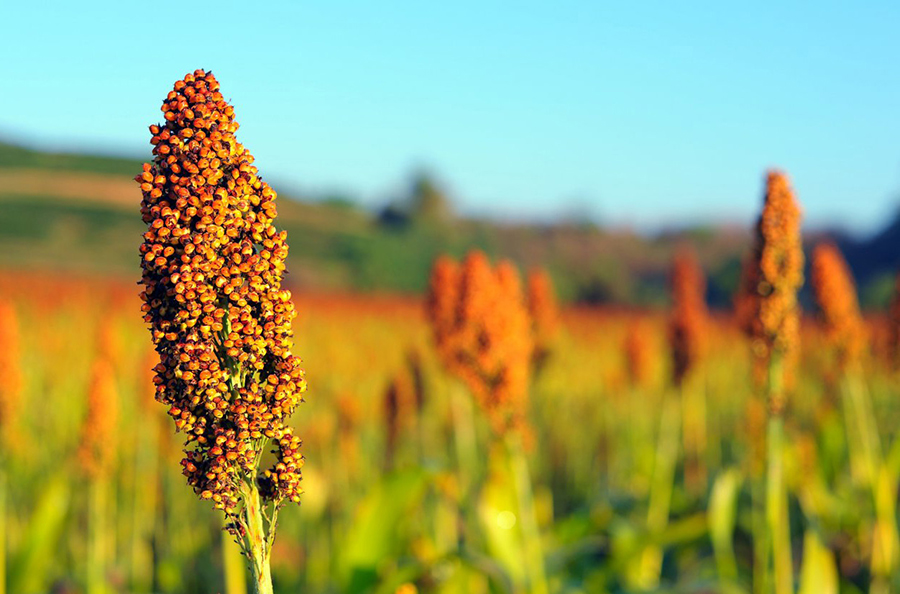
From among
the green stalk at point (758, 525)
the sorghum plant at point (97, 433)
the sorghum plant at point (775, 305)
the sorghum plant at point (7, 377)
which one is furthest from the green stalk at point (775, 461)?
the sorghum plant at point (7, 377)

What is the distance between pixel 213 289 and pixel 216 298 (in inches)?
0.7

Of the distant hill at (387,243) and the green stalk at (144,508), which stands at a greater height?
the distant hill at (387,243)

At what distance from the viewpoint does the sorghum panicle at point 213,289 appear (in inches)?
56.1

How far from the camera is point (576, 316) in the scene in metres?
19.7

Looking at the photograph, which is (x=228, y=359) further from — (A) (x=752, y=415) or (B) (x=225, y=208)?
(A) (x=752, y=415)

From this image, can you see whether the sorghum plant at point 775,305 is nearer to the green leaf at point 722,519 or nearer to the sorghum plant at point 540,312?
the green leaf at point 722,519

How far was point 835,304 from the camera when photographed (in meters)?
5.51

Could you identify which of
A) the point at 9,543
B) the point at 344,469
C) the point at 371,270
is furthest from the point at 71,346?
the point at 371,270

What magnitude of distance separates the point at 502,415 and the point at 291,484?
117 inches

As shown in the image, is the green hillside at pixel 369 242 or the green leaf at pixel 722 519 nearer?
the green leaf at pixel 722 519

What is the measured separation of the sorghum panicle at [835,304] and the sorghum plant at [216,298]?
4628mm

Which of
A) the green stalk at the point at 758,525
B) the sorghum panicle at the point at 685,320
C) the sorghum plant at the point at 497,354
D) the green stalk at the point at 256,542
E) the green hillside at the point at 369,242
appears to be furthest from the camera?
the green hillside at the point at 369,242

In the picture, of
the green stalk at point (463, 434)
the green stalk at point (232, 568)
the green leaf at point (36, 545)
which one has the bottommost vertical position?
the green leaf at point (36, 545)

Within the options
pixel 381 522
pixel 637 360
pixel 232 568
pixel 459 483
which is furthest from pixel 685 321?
pixel 232 568
